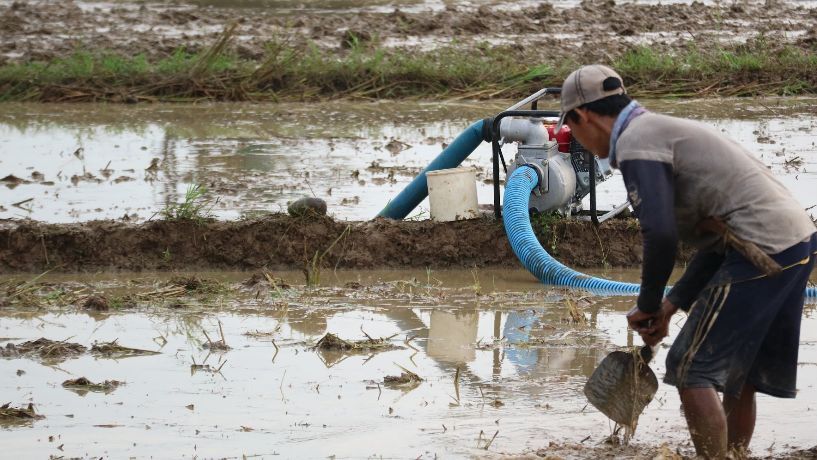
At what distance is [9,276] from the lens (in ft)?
23.0

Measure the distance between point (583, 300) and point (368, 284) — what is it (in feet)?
4.28

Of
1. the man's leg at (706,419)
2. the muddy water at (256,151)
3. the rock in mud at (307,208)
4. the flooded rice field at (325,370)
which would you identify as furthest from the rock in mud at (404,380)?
the muddy water at (256,151)

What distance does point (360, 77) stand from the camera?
12.2 metres

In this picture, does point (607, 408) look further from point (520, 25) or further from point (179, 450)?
point (520, 25)

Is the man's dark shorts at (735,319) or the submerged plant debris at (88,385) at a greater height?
the man's dark shorts at (735,319)

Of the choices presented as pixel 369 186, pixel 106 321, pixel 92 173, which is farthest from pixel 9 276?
pixel 369 186

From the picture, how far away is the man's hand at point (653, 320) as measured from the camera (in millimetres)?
3691

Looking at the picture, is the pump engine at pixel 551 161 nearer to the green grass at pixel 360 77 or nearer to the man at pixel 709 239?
the man at pixel 709 239

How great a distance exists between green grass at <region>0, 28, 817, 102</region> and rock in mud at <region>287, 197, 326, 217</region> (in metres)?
4.77

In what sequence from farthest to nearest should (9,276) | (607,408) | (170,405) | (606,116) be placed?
(9,276)
(170,405)
(607,408)
(606,116)

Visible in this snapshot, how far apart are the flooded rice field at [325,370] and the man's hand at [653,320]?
0.42 meters

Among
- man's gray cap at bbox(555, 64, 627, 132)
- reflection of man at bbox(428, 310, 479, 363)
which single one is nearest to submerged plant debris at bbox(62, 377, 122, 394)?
reflection of man at bbox(428, 310, 479, 363)

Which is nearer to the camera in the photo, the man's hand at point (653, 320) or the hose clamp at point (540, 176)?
the man's hand at point (653, 320)

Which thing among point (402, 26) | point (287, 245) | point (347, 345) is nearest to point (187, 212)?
point (287, 245)
